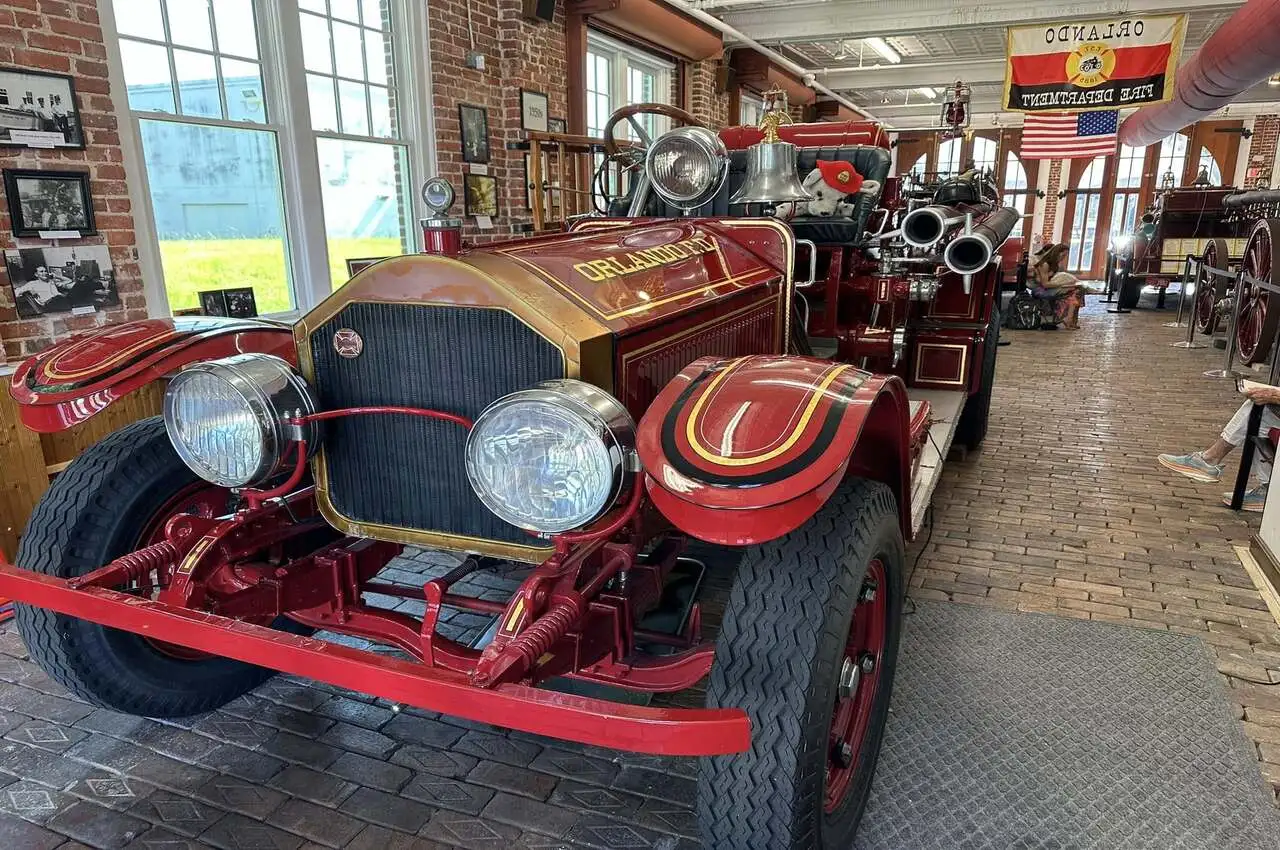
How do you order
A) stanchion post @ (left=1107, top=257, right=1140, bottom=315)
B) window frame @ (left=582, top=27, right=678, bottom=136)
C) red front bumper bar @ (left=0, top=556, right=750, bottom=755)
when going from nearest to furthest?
red front bumper bar @ (left=0, top=556, right=750, bottom=755)
window frame @ (left=582, top=27, right=678, bottom=136)
stanchion post @ (left=1107, top=257, right=1140, bottom=315)

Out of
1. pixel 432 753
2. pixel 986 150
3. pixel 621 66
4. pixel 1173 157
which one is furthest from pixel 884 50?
pixel 432 753

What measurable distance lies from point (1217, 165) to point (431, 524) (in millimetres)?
20701

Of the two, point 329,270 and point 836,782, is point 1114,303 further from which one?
point 836,782

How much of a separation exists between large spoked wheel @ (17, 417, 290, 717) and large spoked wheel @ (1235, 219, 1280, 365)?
Result: 748cm

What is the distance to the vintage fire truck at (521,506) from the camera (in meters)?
1.35

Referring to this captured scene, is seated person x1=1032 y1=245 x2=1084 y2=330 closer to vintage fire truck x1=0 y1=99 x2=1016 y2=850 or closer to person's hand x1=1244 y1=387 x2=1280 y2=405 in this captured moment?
person's hand x1=1244 y1=387 x2=1280 y2=405

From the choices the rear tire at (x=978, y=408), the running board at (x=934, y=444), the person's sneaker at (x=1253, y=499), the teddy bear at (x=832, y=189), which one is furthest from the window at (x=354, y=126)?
the person's sneaker at (x=1253, y=499)

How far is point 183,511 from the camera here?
215cm

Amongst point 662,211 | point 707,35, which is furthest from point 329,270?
point 707,35

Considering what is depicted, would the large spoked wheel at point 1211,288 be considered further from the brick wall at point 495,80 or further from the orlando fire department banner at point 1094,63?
the brick wall at point 495,80

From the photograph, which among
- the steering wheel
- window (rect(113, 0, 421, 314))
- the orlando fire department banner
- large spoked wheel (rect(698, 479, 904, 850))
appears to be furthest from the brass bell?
the orlando fire department banner

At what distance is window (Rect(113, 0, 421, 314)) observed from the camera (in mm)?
4281

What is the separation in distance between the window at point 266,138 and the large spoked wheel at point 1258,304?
6.70 metres

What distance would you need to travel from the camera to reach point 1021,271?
8469mm
